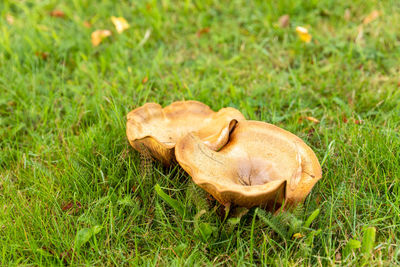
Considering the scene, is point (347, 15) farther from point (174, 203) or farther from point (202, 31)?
point (174, 203)

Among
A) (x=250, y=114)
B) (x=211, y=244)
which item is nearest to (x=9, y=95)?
(x=250, y=114)

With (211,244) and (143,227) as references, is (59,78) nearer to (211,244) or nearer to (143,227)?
(143,227)

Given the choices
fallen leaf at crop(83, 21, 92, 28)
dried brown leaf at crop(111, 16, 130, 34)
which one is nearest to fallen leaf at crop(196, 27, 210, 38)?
dried brown leaf at crop(111, 16, 130, 34)

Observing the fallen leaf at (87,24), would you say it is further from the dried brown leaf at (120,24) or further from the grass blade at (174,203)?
the grass blade at (174,203)

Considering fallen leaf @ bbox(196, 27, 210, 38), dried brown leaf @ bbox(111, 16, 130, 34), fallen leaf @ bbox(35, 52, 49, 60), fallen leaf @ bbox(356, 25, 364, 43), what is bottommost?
fallen leaf @ bbox(356, 25, 364, 43)

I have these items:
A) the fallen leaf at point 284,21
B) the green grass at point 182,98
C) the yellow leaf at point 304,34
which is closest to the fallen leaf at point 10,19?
the green grass at point 182,98

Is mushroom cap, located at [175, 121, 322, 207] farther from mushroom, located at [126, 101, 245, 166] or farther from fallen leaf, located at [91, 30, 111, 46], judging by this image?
fallen leaf, located at [91, 30, 111, 46]
